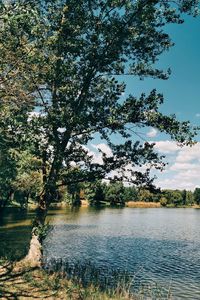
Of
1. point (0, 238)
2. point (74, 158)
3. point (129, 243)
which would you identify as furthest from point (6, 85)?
point (129, 243)

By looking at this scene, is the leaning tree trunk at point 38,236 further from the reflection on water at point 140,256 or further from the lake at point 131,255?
the reflection on water at point 140,256

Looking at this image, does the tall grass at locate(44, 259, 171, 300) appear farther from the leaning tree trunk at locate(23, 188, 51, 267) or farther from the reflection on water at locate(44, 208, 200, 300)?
the leaning tree trunk at locate(23, 188, 51, 267)

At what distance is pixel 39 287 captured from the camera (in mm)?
19203

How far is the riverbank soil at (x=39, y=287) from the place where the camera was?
1790 cm

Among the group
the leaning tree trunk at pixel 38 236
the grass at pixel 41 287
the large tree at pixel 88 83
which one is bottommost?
the grass at pixel 41 287

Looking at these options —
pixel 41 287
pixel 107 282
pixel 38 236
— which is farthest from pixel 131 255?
pixel 41 287

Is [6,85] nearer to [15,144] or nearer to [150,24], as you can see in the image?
[15,144]

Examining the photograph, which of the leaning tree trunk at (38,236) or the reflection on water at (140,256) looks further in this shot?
the reflection on water at (140,256)

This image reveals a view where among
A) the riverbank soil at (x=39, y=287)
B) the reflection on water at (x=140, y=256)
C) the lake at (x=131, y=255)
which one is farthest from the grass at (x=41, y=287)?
the reflection on water at (x=140, y=256)

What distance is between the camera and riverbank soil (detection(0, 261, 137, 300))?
58.7 ft

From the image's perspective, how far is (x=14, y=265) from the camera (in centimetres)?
2319

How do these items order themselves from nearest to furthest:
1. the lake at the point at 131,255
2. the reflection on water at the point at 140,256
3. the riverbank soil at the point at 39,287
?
the riverbank soil at the point at 39,287
the lake at the point at 131,255
the reflection on water at the point at 140,256

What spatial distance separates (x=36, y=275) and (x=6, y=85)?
1109 centimetres

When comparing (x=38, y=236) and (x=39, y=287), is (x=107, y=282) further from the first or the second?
(x=39, y=287)
